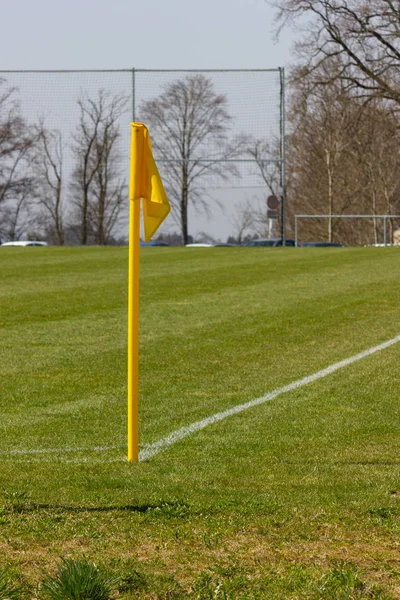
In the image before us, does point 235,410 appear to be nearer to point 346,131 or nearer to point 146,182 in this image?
point 146,182

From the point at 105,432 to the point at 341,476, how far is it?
6.39 ft

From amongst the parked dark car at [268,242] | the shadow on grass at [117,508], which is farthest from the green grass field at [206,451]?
the parked dark car at [268,242]

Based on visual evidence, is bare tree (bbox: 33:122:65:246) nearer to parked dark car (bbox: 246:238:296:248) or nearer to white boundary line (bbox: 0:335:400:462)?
parked dark car (bbox: 246:238:296:248)

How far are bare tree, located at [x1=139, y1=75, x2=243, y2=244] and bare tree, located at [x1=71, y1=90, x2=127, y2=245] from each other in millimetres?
1379

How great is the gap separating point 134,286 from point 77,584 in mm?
2746

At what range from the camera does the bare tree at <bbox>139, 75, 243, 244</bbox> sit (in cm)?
3469

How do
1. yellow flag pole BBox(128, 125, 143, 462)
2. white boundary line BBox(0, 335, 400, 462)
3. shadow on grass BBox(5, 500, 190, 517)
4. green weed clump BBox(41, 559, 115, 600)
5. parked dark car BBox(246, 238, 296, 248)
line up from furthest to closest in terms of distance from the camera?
parked dark car BBox(246, 238, 296, 248), white boundary line BBox(0, 335, 400, 462), yellow flag pole BBox(128, 125, 143, 462), shadow on grass BBox(5, 500, 190, 517), green weed clump BBox(41, 559, 115, 600)

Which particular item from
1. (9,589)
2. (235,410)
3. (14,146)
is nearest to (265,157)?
(14,146)

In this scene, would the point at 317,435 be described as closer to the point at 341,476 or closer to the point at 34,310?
the point at 341,476

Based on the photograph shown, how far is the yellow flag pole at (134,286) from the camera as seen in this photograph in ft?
20.4

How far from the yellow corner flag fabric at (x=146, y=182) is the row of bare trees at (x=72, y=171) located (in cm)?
2753

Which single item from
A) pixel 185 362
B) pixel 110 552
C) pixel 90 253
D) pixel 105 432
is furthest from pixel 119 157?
pixel 110 552

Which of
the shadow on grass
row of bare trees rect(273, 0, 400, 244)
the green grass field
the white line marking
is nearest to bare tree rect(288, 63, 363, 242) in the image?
row of bare trees rect(273, 0, 400, 244)

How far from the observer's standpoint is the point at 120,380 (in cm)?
954
